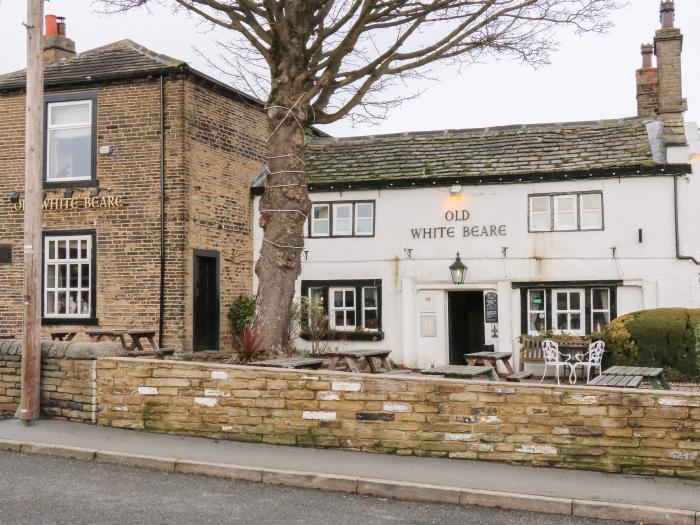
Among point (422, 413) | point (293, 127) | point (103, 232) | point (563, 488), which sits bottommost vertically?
point (563, 488)

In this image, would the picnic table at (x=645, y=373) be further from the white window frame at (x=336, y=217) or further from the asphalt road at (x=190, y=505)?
the white window frame at (x=336, y=217)

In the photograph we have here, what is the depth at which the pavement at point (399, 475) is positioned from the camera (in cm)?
689

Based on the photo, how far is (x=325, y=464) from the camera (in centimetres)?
822

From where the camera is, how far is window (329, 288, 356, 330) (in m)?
19.1

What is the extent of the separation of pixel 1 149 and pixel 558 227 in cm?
1261

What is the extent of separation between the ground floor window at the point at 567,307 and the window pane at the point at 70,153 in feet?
32.6

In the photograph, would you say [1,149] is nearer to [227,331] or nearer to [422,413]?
[227,331]

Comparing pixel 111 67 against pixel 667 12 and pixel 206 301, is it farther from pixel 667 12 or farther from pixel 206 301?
pixel 667 12

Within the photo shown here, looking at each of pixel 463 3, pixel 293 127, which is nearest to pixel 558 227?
pixel 463 3

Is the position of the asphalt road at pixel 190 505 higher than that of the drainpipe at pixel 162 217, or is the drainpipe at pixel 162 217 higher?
the drainpipe at pixel 162 217

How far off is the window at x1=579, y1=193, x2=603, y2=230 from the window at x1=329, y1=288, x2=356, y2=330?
558 cm

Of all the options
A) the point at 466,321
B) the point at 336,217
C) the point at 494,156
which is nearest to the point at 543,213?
the point at 494,156

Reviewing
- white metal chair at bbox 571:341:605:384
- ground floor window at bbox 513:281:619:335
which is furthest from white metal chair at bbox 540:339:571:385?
ground floor window at bbox 513:281:619:335

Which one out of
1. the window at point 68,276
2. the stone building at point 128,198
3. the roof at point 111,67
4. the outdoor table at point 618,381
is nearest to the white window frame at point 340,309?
the stone building at point 128,198
